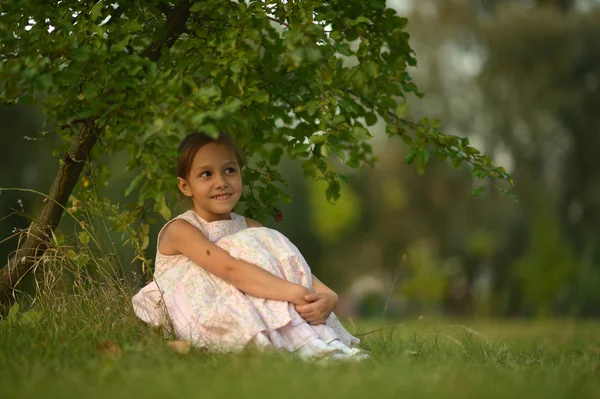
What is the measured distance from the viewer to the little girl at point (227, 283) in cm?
348

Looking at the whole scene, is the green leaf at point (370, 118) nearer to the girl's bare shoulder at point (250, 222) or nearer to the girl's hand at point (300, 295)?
the girl's bare shoulder at point (250, 222)

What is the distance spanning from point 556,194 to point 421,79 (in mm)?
4085

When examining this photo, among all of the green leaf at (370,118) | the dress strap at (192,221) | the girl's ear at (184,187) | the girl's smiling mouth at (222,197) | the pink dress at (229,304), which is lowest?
the pink dress at (229,304)

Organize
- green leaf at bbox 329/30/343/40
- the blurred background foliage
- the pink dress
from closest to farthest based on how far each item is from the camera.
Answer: the pink dress, green leaf at bbox 329/30/343/40, the blurred background foliage

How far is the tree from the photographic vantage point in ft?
11.0

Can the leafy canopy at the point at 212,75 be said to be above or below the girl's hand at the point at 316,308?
above

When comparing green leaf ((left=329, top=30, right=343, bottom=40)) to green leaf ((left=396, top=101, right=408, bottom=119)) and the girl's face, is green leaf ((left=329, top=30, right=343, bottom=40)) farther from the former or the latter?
the girl's face

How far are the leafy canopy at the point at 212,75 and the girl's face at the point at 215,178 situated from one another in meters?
0.15

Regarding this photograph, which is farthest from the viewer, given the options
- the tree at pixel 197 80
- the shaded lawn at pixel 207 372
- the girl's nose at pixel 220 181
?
the girl's nose at pixel 220 181

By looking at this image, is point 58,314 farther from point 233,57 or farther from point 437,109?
point 437,109

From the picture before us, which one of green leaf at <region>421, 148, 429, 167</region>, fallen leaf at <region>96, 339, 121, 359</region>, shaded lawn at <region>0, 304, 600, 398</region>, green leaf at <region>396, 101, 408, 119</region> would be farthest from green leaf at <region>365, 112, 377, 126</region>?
fallen leaf at <region>96, 339, 121, 359</region>

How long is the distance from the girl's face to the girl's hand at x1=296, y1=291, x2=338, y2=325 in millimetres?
675

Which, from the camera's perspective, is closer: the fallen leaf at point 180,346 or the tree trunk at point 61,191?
the fallen leaf at point 180,346

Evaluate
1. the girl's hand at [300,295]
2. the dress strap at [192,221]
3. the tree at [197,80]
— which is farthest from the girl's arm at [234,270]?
the tree at [197,80]
